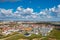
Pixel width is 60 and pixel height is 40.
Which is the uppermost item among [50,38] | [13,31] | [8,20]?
[8,20]

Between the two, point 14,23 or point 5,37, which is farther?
point 14,23

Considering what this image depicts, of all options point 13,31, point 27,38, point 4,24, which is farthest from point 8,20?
point 27,38

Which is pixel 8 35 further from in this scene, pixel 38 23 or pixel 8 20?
pixel 38 23

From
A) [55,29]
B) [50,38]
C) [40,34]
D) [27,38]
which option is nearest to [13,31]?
[27,38]

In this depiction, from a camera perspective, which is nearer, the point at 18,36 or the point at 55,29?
the point at 18,36

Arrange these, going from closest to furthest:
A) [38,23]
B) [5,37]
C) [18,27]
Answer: [5,37], [18,27], [38,23]

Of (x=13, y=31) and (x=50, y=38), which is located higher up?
(x=13, y=31)

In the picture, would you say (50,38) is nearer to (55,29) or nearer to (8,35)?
(55,29)

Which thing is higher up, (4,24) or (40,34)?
(4,24)

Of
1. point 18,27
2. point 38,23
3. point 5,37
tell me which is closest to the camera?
point 5,37
